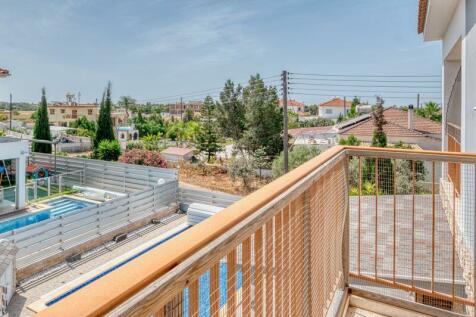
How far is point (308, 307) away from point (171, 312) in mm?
1183

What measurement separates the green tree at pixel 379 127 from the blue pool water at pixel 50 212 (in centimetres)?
1371

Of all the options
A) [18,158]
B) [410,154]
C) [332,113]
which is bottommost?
[18,158]

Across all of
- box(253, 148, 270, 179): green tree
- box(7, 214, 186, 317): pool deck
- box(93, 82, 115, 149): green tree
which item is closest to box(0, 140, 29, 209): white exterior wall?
box(7, 214, 186, 317): pool deck

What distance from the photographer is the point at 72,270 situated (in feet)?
25.9

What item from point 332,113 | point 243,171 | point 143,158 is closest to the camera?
point 243,171

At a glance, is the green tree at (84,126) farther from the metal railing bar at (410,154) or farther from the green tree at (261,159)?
the metal railing bar at (410,154)

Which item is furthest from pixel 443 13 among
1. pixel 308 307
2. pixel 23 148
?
pixel 23 148

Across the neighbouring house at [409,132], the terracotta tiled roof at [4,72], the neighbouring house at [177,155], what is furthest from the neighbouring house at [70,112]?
the neighbouring house at [409,132]

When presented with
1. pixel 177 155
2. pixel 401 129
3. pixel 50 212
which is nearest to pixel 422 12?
pixel 50 212

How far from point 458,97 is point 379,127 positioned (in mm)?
13564

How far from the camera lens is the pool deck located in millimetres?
6480

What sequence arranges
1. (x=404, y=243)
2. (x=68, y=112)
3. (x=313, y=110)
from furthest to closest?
(x=313, y=110), (x=68, y=112), (x=404, y=243)

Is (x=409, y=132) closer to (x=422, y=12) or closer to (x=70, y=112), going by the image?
(x=422, y=12)

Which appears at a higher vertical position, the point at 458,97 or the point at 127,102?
the point at 127,102
